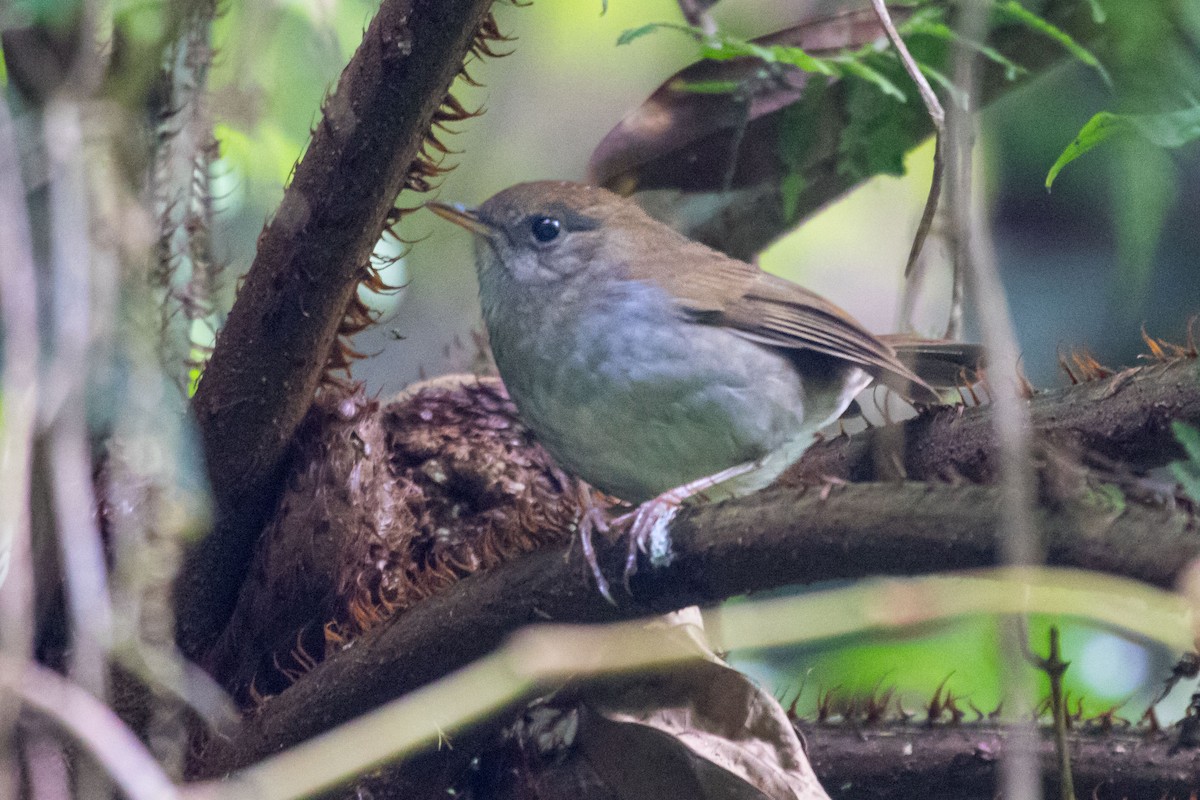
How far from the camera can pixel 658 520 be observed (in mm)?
2127

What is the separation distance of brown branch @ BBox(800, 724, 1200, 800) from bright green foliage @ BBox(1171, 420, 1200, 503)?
0.91 metres

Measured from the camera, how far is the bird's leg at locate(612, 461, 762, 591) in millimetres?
2000

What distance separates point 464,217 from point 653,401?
844 millimetres

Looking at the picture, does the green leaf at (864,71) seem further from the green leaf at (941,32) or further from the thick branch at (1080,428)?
the thick branch at (1080,428)

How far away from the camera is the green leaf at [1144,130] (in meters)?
2.22

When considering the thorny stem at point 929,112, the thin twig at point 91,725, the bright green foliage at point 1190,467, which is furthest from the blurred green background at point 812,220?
the bright green foliage at point 1190,467

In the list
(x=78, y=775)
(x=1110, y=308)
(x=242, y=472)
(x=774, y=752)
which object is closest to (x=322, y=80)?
(x=242, y=472)

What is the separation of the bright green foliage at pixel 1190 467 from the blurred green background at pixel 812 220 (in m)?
1.82

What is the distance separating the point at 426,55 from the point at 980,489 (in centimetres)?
127

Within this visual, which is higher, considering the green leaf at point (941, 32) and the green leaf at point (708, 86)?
the green leaf at point (941, 32)

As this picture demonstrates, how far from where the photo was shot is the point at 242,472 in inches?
102

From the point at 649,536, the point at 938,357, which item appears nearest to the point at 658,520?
the point at 649,536

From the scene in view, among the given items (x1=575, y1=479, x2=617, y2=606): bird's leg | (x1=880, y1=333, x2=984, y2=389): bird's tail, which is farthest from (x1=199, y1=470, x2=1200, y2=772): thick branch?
(x1=880, y1=333, x2=984, y2=389): bird's tail

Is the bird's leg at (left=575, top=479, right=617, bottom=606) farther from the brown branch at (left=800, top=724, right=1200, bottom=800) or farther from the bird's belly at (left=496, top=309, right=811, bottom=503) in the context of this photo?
the brown branch at (left=800, top=724, right=1200, bottom=800)
